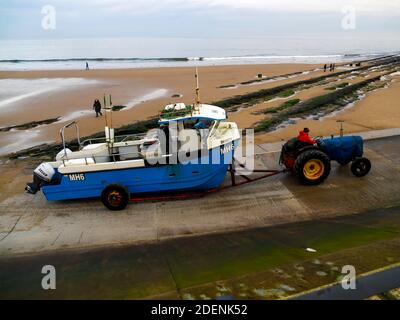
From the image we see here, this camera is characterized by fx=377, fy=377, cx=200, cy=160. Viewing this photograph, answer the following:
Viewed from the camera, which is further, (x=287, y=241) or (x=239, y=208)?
(x=239, y=208)

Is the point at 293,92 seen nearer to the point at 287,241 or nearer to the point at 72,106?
the point at 72,106

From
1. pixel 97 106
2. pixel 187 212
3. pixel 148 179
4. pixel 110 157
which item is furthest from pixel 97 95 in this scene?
pixel 187 212

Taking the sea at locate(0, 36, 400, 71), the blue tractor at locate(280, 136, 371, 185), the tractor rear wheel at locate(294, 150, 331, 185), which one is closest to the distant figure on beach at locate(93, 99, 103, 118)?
the blue tractor at locate(280, 136, 371, 185)

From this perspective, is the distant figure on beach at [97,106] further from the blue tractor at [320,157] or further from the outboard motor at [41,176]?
the blue tractor at [320,157]

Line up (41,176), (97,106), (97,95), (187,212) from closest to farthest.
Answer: (187,212)
(41,176)
(97,106)
(97,95)

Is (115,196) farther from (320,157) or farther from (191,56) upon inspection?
(191,56)

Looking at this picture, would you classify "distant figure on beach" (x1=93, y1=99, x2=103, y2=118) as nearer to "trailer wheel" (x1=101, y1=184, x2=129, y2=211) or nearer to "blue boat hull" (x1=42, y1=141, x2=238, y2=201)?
"blue boat hull" (x1=42, y1=141, x2=238, y2=201)

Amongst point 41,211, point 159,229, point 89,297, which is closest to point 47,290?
point 89,297
